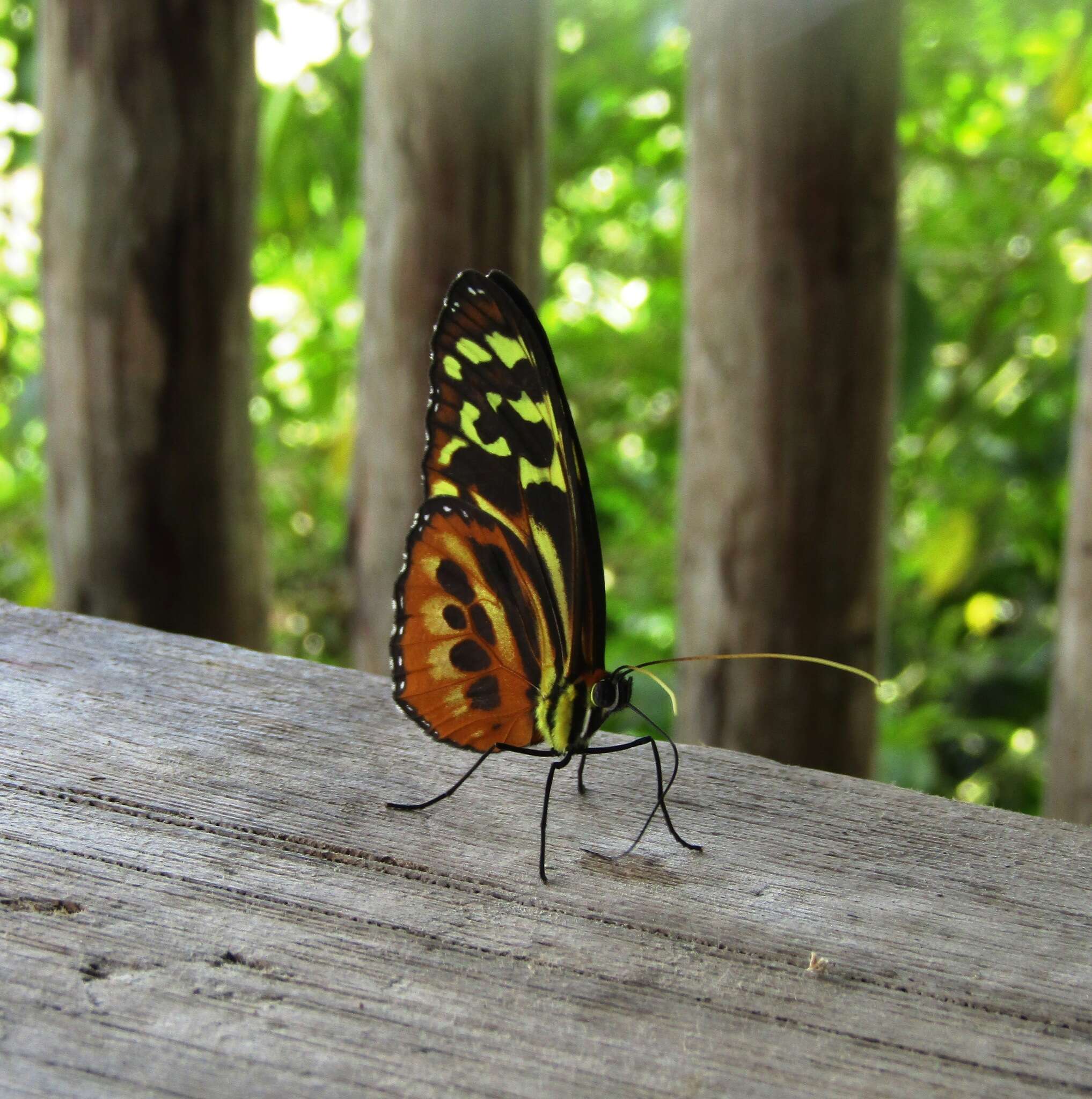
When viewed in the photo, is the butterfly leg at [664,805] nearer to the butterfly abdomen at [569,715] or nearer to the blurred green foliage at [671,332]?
the butterfly abdomen at [569,715]

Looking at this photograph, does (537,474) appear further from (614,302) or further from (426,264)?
(614,302)

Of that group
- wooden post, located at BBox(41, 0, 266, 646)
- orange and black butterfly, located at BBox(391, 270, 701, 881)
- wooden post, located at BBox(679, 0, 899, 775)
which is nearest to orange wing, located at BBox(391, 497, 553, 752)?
orange and black butterfly, located at BBox(391, 270, 701, 881)

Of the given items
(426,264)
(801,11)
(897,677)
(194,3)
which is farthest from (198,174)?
(897,677)

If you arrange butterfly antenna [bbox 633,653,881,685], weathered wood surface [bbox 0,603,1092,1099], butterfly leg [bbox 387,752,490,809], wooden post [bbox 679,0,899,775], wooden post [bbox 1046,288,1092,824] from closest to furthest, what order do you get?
weathered wood surface [bbox 0,603,1092,1099] → butterfly antenna [bbox 633,653,881,685] → butterfly leg [bbox 387,752,490,809] → wooden post [bbox 679,0,899,775] → wooden post [bbox 1046,288,1092,824]

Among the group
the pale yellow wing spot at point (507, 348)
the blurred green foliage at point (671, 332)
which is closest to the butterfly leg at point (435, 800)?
the pale yellow wing spot at point (507, 348)

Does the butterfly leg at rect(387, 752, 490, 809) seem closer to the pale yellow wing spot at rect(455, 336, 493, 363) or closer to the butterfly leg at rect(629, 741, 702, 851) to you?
the butterfly leg at rect(629, 741, 702, 851)

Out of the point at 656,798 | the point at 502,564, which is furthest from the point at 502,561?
the point at 656,798
